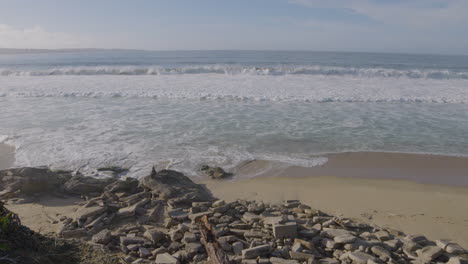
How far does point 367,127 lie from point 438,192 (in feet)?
14.1

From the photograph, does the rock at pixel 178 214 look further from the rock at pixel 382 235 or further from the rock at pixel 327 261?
the rock at pixel 382 235

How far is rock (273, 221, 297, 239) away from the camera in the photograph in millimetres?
4117

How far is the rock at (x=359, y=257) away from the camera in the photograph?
3610 millimetres

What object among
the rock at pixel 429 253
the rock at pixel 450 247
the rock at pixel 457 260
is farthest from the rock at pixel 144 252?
the rock at pixel 450 247

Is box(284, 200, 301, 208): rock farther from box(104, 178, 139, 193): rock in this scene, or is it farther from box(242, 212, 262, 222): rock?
box(104, 178, 139, 193): rock

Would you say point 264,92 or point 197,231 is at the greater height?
point 264,92

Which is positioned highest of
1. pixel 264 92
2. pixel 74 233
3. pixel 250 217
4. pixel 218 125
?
pixel 264 92

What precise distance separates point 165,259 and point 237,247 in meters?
0.86

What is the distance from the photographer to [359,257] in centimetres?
366

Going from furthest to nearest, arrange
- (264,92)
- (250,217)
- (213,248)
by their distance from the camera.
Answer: (264,92)
(250,217)
(213,248)

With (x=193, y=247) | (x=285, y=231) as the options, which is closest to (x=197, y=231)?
(x=193, y=247)

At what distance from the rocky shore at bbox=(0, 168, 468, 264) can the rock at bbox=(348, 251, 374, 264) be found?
1cm

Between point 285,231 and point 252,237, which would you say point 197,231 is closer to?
point 252,237

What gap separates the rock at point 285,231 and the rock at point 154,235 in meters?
1.46
